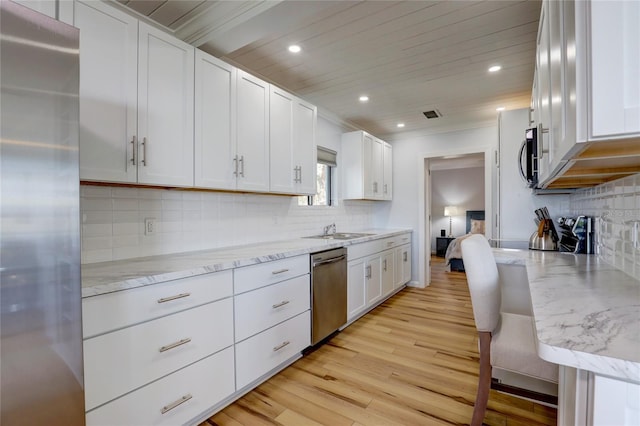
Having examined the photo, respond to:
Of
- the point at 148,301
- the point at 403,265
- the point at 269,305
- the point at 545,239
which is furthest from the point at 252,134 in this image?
the point at 403,265

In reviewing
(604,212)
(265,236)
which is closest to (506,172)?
(604,212)

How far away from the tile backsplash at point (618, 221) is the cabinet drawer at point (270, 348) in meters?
1.99

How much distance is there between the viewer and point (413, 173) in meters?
4.91

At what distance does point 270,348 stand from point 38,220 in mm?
1631

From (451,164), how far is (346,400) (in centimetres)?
710

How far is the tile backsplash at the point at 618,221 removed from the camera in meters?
1.27

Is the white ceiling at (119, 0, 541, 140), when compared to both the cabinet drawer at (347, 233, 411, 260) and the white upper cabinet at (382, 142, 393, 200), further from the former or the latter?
the cabinet drawer at (347, 233, 411, 260)

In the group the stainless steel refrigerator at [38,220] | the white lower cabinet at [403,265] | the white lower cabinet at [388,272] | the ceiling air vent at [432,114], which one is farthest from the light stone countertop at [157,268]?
the ceiling air vent at [432,114]

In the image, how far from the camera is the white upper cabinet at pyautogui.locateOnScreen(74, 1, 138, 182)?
4.90ft

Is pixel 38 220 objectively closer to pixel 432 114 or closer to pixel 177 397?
pixel 177 397

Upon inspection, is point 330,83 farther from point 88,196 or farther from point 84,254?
point 84,254

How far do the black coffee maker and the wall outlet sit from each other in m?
2.95

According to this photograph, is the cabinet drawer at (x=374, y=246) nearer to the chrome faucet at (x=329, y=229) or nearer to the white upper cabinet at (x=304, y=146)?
the chrome faucet at (x=329, y=229)

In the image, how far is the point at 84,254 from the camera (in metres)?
1.71
